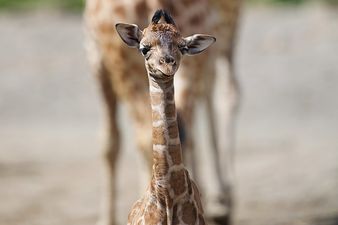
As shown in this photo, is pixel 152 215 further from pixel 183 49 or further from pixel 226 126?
pixel 226 126

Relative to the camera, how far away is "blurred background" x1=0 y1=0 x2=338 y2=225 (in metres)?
8.05

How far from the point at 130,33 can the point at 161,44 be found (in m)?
0.17

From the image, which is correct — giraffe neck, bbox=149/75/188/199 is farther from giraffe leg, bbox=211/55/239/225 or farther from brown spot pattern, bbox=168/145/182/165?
giraffe leg, bbox=211/55/239/225

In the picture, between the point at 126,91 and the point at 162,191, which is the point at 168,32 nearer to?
the point at 162,191

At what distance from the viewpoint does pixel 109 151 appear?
6.80 m

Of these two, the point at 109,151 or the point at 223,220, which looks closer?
the point at 109,151

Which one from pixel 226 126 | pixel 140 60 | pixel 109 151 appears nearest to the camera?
pixel 140 60

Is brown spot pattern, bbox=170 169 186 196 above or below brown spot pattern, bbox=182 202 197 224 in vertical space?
above

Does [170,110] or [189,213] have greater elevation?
[170,110]

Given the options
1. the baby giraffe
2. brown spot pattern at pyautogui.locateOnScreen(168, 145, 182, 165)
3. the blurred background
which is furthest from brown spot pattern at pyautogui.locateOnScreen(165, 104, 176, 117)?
the blurred background

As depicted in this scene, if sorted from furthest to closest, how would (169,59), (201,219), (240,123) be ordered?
1. (240,123)
2. (201,219)
3. (169,59)

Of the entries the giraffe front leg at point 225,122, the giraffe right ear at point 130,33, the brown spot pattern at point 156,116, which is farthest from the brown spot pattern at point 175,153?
the giraffe front leg at point 225,122

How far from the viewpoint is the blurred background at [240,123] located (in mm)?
8047

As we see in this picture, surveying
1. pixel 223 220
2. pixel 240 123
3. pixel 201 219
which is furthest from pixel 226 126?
pixel 201 219
